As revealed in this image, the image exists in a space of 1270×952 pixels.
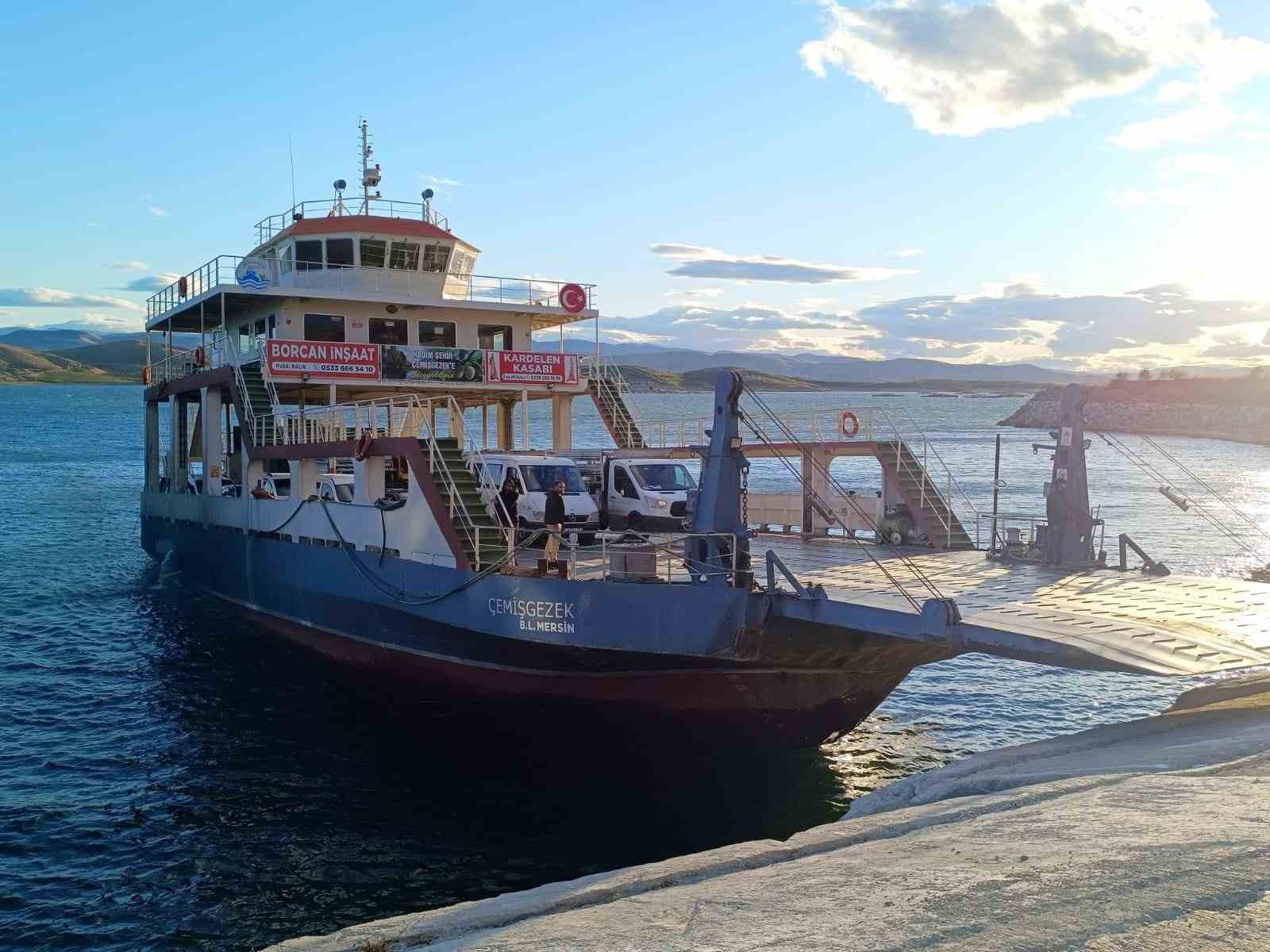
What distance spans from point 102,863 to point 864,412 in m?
15.0

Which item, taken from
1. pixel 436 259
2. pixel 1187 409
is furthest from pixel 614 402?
pixel 1187 409

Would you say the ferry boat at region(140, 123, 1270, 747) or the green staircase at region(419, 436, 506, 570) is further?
the green staircase at region(419, 436, 506, 570)

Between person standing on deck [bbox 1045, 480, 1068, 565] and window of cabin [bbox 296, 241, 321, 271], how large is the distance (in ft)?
59.3

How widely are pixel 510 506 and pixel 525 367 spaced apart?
7615 mm

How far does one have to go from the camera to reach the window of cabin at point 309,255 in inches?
1033

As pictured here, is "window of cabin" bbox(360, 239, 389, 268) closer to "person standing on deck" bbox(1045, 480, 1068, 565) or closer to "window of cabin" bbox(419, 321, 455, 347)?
"window of cabin" bbox(419, 321, 455, 347)

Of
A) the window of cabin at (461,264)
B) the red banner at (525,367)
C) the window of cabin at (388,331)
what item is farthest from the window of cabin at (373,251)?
the red banner at (525,367)

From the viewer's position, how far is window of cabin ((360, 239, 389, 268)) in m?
26.2

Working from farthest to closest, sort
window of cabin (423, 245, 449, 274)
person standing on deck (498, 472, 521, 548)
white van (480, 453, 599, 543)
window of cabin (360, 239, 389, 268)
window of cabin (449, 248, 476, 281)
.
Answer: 1. window of cabin (449, 248, 476, 281)
2. window of cabin (423, 245, 449, 274)
3. window of cabin (360, 239, 389, 268)
4. white van (480, 453, 599, 543)
5. person standing on deck (498, 472, 521, 548)

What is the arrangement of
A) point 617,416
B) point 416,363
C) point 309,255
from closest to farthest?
point 416,363 < point 617,416 < point 309,255

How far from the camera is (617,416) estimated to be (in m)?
26.1

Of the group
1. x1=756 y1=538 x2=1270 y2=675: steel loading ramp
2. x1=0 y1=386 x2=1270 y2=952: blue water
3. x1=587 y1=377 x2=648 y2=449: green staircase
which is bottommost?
x1=0 y1=386 x2=1270 y2=952: blue water

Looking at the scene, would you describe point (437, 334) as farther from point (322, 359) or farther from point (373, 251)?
point (322, 359)

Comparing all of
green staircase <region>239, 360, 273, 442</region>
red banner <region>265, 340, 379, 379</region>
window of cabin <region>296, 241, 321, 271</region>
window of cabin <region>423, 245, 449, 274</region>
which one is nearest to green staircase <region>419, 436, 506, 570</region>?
red banner <region>265, 340, 379, 379</region>
